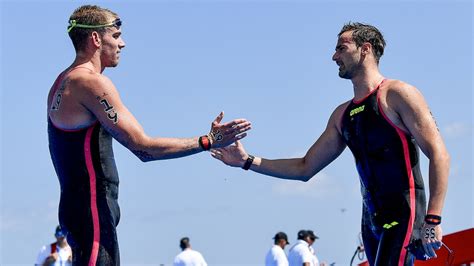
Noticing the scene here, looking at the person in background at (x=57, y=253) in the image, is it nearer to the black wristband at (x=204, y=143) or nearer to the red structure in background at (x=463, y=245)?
the red structure in background at (x=463, y=245)

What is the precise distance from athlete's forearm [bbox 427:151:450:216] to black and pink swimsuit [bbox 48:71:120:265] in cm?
256

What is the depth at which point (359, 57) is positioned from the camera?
34.3 feet

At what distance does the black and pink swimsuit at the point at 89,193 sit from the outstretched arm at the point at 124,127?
16cm

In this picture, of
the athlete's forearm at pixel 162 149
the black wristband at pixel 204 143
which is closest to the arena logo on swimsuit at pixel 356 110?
the black wristband at pixel 204 143

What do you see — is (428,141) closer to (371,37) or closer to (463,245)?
(371,37)

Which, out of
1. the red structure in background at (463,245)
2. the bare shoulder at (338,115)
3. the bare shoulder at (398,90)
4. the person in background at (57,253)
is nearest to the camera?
the bare shoulder at (398,90)

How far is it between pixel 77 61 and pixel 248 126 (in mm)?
1478

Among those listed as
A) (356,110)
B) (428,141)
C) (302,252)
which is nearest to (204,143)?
(356,110)

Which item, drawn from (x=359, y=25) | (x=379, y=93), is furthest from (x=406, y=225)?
(x=359, y=25)

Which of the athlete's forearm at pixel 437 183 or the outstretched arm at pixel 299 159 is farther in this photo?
the outstretched arm at pixel 299 159

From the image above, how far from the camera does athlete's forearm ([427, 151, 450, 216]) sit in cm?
962

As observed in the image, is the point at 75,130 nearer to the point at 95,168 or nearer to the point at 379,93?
the point at 95,168

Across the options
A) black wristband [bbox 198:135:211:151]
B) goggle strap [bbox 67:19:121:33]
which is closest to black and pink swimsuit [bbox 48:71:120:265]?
black wristband [bbox 198:135:211:151]

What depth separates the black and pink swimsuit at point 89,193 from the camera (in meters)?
9.02
